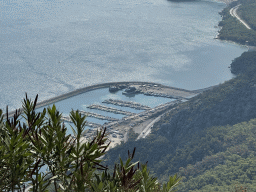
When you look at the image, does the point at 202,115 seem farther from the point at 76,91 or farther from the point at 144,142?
the point at 76,91

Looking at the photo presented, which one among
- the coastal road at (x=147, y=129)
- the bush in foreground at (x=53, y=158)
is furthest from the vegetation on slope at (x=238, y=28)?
the bush in foreground at (x=53, y=158)

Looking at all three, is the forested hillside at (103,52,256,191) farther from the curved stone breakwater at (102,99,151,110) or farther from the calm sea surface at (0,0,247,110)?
the calm sea surface at (0,0,247,110)

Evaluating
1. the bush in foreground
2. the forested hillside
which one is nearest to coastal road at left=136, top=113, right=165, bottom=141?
the forested hillside

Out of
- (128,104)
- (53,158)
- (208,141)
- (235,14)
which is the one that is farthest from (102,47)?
(53,158)

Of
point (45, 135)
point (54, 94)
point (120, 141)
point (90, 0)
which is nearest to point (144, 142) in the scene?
point (120, 141)

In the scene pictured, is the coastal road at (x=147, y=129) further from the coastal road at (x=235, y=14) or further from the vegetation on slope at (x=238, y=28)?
the coastal road at (x=235, y=14)

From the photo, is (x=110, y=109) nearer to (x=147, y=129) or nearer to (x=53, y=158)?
(x=147, y=129)
